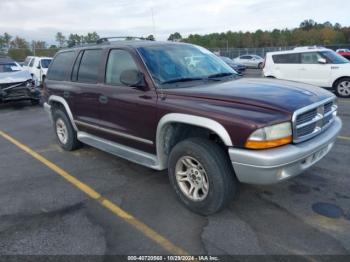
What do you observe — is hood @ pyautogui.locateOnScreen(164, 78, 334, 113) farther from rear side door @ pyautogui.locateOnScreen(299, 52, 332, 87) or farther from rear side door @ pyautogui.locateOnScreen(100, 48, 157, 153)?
rear side door @ pyautogui.locateOnScreen(299, 52, 332, 87)

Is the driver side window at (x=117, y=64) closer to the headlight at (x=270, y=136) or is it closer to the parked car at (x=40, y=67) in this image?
the headlight at (x=270, y=136)

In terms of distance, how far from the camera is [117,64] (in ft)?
15.3

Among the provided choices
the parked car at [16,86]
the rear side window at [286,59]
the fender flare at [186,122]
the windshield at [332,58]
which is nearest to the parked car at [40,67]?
the parked car at [16,86]

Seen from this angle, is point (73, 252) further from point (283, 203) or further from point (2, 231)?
point (283, 203)

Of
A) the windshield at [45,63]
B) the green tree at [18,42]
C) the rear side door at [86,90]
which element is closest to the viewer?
the rear side door at [86,90]

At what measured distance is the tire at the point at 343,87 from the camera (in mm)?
11250

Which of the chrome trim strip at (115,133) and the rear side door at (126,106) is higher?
the rear side door at (126,106)

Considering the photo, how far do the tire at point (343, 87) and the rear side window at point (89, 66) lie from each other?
9.14 metres

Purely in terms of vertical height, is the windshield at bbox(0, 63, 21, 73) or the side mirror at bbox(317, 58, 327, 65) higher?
the windshield at bbox(0, 63, 21, 73)

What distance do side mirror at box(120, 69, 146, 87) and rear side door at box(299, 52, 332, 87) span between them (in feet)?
30.9

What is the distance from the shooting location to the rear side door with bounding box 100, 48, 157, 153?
159 inches

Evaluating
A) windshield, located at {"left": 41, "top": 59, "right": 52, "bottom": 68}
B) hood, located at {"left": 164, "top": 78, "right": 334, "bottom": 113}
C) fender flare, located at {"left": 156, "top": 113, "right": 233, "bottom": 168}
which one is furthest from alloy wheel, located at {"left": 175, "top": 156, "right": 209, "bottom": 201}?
windshield, located at {"left": 41, "top": 59, "right": 52, "bottom": 68}

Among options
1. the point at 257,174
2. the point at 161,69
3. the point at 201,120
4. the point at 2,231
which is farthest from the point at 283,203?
the point at 2,231

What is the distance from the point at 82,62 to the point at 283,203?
11.9 ft
